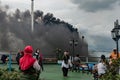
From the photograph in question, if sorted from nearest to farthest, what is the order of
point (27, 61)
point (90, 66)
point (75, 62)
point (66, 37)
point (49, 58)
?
1. point (27, 61)
2. point (90, 66)
3. point (75, 62)
4. point (49, 58)
5. point (66, 37)

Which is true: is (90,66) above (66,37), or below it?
below

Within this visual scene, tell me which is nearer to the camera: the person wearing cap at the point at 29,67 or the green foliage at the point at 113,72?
the green foliage at the point at 113,72

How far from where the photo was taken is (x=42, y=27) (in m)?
73.1

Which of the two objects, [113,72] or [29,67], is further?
[29,67]

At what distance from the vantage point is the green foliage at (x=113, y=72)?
9.48 metres

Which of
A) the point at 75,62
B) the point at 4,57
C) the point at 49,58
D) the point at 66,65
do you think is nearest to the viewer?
the point at 66,65

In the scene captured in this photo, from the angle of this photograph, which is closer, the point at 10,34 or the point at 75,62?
the point at 75,62

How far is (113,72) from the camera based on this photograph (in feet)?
32.0

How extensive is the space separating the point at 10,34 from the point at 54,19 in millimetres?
8349

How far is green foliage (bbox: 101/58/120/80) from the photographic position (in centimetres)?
948

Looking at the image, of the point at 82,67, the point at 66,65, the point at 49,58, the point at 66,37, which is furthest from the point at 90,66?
the point at 66,37

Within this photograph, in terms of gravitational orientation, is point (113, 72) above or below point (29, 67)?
below

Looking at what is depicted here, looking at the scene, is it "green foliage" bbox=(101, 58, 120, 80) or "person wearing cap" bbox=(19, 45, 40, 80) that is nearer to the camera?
"green foliage" bbox=(101, 58, 120, 80)

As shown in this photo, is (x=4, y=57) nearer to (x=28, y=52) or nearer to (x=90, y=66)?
(x=90, y=66)
